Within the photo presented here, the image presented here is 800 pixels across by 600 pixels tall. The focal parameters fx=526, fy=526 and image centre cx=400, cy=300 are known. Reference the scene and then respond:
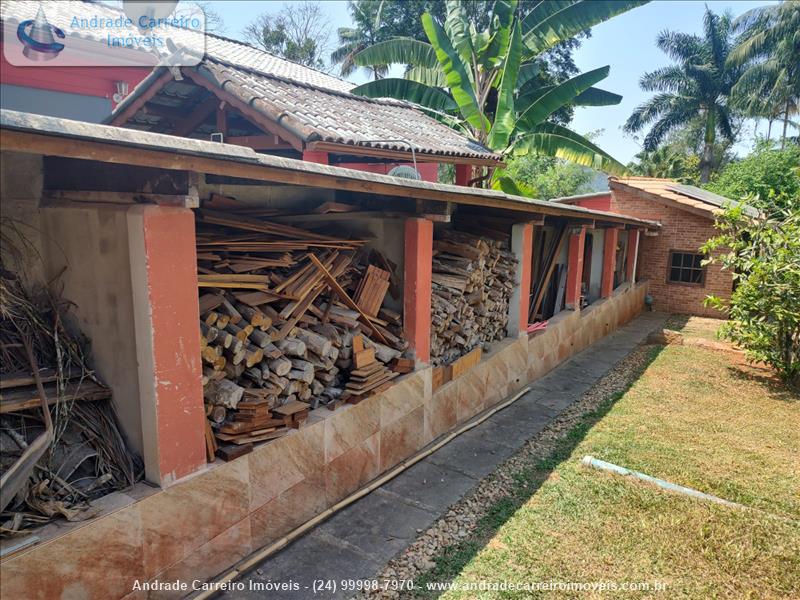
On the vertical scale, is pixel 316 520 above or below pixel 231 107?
below

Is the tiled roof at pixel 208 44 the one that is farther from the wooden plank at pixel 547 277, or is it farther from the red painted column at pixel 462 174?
the wooden plank at pixel 547 277

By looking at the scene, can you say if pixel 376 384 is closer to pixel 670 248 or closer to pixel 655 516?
pixel 655 516

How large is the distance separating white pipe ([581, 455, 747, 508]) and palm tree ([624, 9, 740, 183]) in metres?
31.2

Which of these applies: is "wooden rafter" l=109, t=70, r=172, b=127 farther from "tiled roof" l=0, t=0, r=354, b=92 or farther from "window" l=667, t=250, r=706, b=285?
"window" l=667, t=250, r=706, b=285

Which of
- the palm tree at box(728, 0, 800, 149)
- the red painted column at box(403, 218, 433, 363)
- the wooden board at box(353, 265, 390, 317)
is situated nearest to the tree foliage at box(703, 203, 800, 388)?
the red painted column at box(403, 218, 433, 363)

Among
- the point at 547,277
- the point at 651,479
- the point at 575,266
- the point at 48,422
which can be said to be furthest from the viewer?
the point at 547,277

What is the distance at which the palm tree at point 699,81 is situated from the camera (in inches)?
1178

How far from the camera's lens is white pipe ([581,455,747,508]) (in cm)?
504

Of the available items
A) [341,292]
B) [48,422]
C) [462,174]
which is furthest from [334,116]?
[48,422]

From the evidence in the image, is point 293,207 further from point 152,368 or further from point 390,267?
point 152,368

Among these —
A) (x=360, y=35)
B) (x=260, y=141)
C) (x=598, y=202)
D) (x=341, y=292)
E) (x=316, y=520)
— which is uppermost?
(x=360, y=35)

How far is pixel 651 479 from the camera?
5391 mm

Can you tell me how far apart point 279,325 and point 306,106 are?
12.1 ft

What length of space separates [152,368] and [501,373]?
5.45 meters
